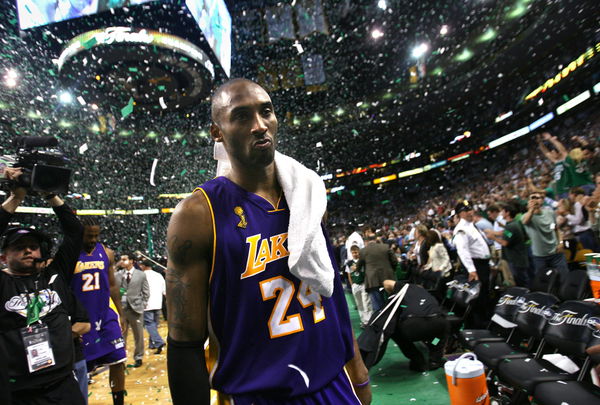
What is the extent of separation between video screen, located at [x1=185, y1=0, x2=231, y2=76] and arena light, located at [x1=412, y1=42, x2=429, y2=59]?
14.6m

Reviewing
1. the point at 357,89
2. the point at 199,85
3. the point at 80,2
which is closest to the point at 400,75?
the point at 357,89

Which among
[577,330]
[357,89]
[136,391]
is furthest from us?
[357,89]

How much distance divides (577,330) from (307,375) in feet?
8.69

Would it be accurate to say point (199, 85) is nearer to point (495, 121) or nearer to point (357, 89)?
point (357, 89)

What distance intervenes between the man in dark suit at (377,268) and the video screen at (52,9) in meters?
8.28

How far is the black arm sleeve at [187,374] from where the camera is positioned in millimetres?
1238

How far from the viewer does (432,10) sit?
19.4 m

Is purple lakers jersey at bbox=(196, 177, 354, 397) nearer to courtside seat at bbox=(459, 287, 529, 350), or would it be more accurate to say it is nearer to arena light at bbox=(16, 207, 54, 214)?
courtside seat at bbox=(459, 287, 529, 350)

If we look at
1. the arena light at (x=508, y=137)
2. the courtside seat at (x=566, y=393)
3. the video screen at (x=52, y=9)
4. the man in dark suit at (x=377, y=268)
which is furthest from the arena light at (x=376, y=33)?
the courtside seat at (x=566, y=393)

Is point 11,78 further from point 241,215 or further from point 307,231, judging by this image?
point 307,231

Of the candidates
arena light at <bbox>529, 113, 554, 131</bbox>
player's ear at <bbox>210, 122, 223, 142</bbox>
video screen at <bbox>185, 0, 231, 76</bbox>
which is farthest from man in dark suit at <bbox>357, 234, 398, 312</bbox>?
arena light at <bbox>529, 113, 554, 131</bbox>

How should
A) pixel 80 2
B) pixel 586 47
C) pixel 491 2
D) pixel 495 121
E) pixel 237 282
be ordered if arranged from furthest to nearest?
pixel 495 121
pixel 491 2
pixel 586 47
pixel 80 2
pixel 237 282

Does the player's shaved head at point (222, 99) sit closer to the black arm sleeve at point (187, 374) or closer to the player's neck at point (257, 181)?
the player's neck at point (257, 181)

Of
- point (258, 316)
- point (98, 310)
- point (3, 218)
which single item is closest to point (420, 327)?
point (98, 310)
